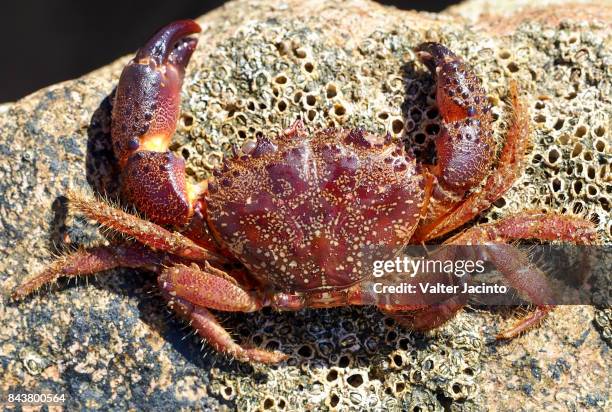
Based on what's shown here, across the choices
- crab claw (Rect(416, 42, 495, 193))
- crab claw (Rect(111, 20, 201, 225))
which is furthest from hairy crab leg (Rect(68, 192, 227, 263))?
crab claw (Rect(416, 42, 495, 193))

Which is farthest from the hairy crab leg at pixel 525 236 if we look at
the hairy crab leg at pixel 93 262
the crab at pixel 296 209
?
the hairy crab leg at pixel 93 262

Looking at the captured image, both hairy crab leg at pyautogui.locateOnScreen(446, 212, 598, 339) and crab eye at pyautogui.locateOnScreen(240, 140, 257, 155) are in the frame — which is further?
hairy crab leg at pyautogui.locateOnScreen(446, 212, 598, 339)

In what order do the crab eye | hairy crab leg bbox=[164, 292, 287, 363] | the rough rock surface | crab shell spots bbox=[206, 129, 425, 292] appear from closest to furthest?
crab shell spots bbox=[206, 129, 425, 292] < the crab eye < hairy crab leg bbox=[164, 292, 287, 363] < the rough rock surface

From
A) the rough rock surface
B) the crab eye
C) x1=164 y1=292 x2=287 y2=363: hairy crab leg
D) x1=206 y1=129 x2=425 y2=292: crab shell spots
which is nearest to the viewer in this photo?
x1=206 y1=129 x2=425 y2=292: crab shell spots

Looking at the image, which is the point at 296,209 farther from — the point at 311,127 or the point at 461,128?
the point at 461,128

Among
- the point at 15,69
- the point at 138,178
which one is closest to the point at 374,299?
the point at 138,178

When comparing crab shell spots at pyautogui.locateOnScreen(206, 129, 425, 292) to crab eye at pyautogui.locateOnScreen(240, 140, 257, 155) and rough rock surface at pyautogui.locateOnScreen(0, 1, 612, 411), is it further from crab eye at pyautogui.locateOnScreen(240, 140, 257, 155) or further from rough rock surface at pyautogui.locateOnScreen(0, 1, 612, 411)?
rough rock surface at pyautogui.locateOnScreen(0, 1, 612, 411)

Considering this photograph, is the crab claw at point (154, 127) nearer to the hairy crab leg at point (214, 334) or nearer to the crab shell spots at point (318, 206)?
the crab shell spots at point (318, 206)

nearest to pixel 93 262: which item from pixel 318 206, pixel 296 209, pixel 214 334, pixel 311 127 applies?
pixel 214 334

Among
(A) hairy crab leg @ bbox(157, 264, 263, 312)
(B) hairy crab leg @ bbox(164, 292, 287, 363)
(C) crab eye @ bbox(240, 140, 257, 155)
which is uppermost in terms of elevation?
(C) crab eye @ bbox(240, 140, 257, 155)
